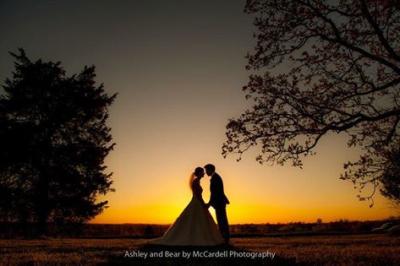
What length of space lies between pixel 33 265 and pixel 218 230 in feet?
29.3

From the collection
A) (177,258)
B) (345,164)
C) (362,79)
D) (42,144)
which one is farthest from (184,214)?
(42,144)

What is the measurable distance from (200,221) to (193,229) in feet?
1.53

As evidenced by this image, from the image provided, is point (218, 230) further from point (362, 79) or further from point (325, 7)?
point (325, 7)

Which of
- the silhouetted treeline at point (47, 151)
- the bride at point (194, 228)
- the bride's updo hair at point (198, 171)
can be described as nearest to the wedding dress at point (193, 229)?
the bride at point (194, 228)

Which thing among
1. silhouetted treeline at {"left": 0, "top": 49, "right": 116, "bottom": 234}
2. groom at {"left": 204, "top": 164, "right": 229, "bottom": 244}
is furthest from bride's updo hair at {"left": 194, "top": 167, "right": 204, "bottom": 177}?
silhouetted treeline at {"left": 0, "top": 49, "right": 116, "bottom": 234}

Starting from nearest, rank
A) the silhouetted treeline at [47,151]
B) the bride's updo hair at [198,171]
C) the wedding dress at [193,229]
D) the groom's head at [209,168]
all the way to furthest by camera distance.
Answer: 1. the wedding dress at [193,229]
2. the groom's head at [209,168]
3. the bride's updo hair at [198,171]
4. the silhouetted treeline at [47,151]

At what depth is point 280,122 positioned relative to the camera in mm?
19172

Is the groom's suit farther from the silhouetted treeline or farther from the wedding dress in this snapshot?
the silhouetted treeline

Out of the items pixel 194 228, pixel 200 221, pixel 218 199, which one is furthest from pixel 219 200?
pixel 194 228

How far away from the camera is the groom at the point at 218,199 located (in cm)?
2153

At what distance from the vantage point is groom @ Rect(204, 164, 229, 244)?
21531 millimetres

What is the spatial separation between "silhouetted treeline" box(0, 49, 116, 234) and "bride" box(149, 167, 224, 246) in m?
25.2

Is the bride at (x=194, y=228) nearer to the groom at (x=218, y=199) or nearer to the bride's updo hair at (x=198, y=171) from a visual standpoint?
the bride's updo hair at (x=198, y=171)

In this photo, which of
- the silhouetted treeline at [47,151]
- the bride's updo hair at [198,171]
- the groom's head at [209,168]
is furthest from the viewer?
the silhouetted treeline at [47,151]
